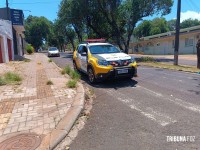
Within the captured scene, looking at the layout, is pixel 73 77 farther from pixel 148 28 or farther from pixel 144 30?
pixel 148 28

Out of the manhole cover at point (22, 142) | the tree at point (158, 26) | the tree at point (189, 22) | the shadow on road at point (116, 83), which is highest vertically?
the tree at point (189, 22)

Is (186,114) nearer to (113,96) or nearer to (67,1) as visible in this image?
(113,96)

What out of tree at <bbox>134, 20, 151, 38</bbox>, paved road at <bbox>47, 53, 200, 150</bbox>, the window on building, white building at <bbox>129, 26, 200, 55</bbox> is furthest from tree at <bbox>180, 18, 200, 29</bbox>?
paved road at <bbox>47, 53, 200, 150</bbox>

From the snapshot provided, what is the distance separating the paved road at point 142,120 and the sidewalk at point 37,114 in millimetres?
477

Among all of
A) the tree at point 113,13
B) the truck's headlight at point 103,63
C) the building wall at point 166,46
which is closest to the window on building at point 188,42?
the building wall at point 166,46

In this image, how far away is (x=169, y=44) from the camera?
149 feet

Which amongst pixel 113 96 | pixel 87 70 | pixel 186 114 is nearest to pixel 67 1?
pixel 87 70

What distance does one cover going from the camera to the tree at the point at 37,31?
78.6m

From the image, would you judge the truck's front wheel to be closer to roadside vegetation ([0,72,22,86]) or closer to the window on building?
roadside vegetation ([0,72,22,86])

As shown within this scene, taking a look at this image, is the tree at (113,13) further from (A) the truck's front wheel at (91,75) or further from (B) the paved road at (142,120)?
(B) the paved road at (142,120)

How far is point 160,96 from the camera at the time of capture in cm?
723

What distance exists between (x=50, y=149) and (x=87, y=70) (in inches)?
259

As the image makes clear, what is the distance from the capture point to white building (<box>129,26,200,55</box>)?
38875mm

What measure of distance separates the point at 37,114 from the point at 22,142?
1409 millimetres
